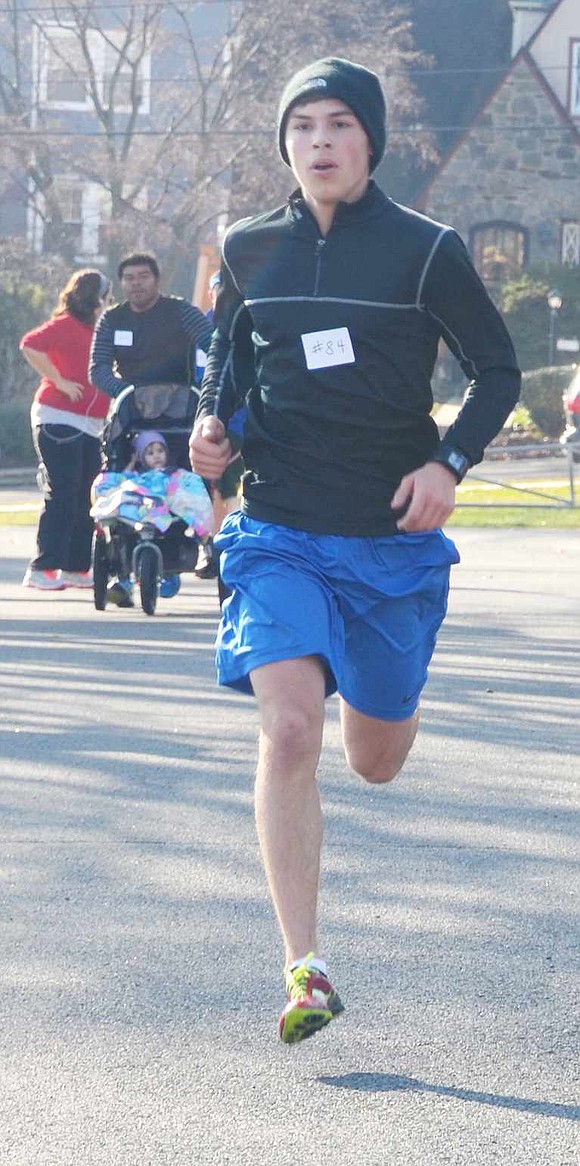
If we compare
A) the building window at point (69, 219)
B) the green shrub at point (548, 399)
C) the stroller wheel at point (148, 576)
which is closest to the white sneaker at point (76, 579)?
the stroller wheel at point (148, 576)

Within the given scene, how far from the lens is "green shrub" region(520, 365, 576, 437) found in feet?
124

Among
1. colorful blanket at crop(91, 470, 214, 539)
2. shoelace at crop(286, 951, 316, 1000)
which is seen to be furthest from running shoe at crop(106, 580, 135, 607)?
shoelace at crop(286, 951, 316, 1000)

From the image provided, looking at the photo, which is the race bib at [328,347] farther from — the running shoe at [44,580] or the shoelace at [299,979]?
the running shoe at [44,580]

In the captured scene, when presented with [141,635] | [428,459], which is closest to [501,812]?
[428,459]

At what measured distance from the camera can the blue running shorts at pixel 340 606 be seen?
4.48 m

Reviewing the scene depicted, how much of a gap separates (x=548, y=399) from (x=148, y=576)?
26469 millimetres

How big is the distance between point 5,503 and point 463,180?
24431mm

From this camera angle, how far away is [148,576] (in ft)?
39.1

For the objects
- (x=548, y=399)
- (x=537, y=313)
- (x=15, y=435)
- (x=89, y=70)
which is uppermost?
(x=89, y=70)

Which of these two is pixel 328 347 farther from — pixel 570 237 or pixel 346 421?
pixel 570 237

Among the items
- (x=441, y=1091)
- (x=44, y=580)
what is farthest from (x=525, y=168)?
(x=441, y=1091)

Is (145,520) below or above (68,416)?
below

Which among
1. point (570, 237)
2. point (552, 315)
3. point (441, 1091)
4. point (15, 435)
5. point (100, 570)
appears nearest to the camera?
point (441, 1091)

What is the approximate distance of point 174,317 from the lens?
11969mm
